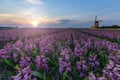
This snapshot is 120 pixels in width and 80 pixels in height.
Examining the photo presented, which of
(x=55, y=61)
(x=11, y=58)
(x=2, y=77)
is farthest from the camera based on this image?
(x=11, y=58)

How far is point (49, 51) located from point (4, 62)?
1065 mm

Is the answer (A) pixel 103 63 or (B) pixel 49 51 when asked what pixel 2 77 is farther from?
(A) pixel 103 63

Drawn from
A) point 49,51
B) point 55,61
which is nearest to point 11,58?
point 49,51

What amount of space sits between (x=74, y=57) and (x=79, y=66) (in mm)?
926

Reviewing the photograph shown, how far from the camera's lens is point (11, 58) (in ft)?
21.3

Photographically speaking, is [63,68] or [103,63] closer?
[63,68]

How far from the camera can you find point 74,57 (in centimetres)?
511

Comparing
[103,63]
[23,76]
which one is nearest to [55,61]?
[103,63]

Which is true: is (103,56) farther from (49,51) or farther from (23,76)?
(23,76)

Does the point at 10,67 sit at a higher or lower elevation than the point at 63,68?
lower

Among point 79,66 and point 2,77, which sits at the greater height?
point 79,66

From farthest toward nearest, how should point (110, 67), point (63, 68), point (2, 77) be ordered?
point (2, 77) < point (63, 68) < point (110, 67)

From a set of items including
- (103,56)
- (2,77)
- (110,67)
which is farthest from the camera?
(103,56)

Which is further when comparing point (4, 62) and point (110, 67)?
point (4, 62)
